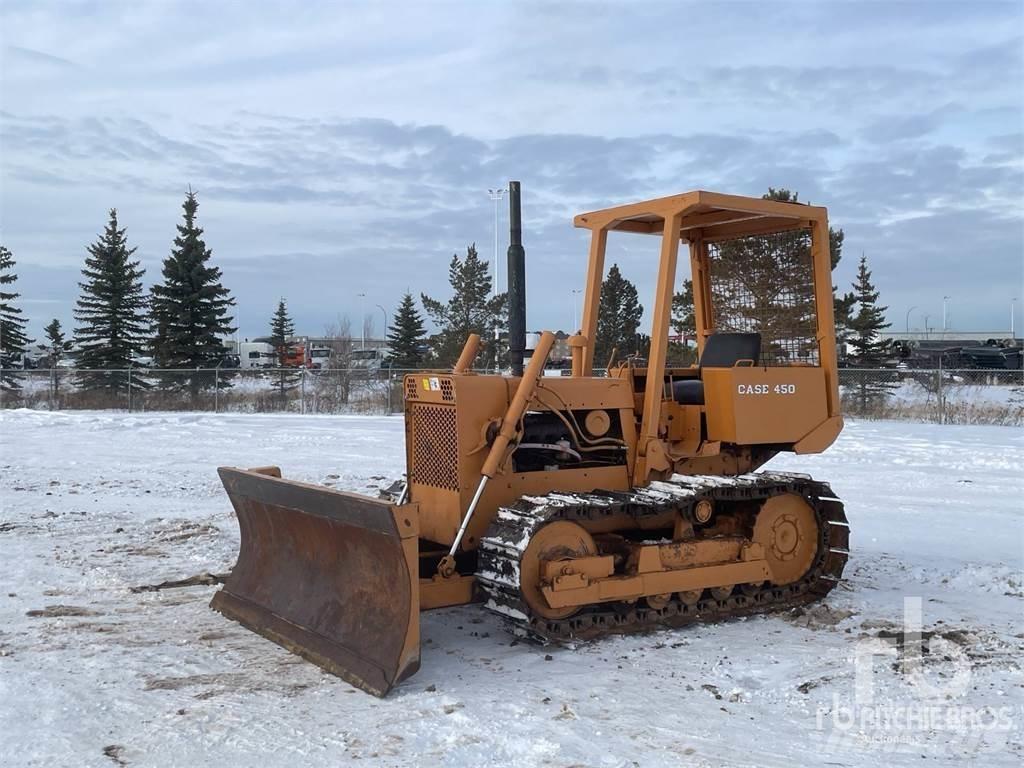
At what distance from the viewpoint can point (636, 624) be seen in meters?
6.39

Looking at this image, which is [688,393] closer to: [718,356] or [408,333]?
[718,356]

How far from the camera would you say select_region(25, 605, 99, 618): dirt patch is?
6719 mm

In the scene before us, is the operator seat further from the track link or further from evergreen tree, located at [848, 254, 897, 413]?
evergreen tree, located at [848, 254, 897, 413]

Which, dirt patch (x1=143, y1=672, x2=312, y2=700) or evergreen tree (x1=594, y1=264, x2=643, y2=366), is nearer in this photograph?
dirt patch (x1=143, y1=672, x2=312, y2=700)

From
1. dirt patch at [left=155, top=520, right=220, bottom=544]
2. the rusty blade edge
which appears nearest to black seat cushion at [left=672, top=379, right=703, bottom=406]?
the rusty blade edge

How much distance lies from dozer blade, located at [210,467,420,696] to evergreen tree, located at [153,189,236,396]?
1189 inches

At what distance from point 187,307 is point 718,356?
31.2 metres

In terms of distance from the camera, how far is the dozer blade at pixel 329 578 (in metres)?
5.47

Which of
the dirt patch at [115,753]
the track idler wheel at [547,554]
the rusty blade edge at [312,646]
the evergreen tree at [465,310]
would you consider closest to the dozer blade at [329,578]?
the rusty blade edge at [312,646]

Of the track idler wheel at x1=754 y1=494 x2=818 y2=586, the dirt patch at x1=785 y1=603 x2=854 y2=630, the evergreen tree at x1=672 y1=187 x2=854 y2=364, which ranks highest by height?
the evergreen tree at x1=672 y1=187 x2=854 y2=364

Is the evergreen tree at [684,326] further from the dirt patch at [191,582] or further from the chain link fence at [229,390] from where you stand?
the chain link fence at [229,390]

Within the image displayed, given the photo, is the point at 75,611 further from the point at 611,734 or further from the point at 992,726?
the point at 992,726

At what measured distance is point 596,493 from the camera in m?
6.61
